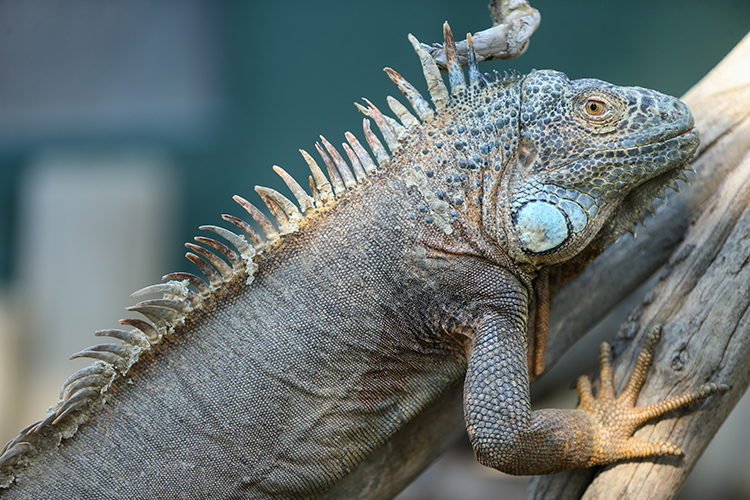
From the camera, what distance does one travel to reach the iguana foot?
2.31m

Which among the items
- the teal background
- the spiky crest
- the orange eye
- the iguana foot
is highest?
the teal background

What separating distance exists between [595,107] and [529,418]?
55.0 inches

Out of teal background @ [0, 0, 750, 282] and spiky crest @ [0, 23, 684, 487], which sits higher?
teal background @ [0, 0, 750, 282]

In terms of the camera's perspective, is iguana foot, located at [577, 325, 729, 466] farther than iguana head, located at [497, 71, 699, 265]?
Yes

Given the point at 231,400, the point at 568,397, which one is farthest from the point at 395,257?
the point at 568,397

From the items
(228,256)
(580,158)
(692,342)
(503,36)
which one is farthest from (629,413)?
(228,256)

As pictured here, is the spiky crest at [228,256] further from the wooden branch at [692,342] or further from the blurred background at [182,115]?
the blurred background at [182,115]

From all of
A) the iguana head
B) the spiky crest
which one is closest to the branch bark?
the spiky crest

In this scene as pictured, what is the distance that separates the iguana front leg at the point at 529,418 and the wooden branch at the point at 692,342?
7 centimetres

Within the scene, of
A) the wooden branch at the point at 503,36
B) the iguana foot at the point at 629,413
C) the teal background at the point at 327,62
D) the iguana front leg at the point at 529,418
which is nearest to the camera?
the iguana front leg at the point at 529,418

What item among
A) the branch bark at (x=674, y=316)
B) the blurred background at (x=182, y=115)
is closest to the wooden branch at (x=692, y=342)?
the branch bark at (x=674, y=316)

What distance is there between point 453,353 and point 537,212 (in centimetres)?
80

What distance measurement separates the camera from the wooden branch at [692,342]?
235 centimetres

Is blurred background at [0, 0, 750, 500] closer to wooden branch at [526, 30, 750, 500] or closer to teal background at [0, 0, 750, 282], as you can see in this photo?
teal background at [0, 0, 750, 282]
